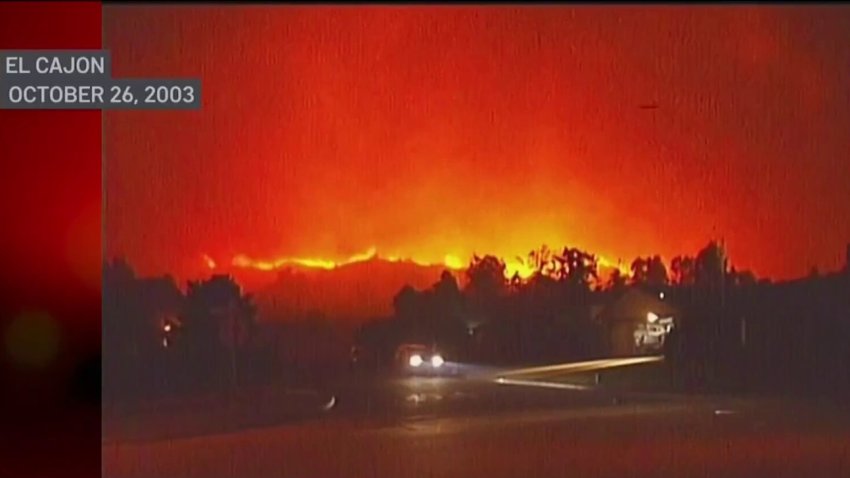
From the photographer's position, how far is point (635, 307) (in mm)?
1687

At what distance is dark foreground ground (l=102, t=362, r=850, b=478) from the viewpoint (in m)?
1.68

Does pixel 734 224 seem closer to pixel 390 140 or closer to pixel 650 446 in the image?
pixel 650 446

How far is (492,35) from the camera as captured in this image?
1.72 meters

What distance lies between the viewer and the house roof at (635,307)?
5.50 ft

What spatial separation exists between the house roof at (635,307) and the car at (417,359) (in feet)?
1.09

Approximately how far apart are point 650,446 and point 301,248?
81 cm

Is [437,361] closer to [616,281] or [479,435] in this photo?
[479,435]

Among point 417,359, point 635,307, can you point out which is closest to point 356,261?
point 417,359

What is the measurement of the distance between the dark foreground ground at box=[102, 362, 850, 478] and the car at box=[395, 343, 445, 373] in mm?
34

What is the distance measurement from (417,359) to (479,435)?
0.20 m

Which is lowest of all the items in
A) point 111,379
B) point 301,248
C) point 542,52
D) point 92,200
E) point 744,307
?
point 111,379

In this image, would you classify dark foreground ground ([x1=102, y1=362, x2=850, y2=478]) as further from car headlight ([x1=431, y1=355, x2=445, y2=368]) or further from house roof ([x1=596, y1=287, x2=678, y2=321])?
house roof ([x1=596, y1=287, x2=678, y2=321])

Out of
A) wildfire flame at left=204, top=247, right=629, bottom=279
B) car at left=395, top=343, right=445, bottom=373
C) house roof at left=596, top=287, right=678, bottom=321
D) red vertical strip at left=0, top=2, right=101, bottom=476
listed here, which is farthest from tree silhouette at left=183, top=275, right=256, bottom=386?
house roof at left=596, top=287, right=678, bottom=321

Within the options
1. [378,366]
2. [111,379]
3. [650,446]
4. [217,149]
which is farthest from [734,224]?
[111,379]
